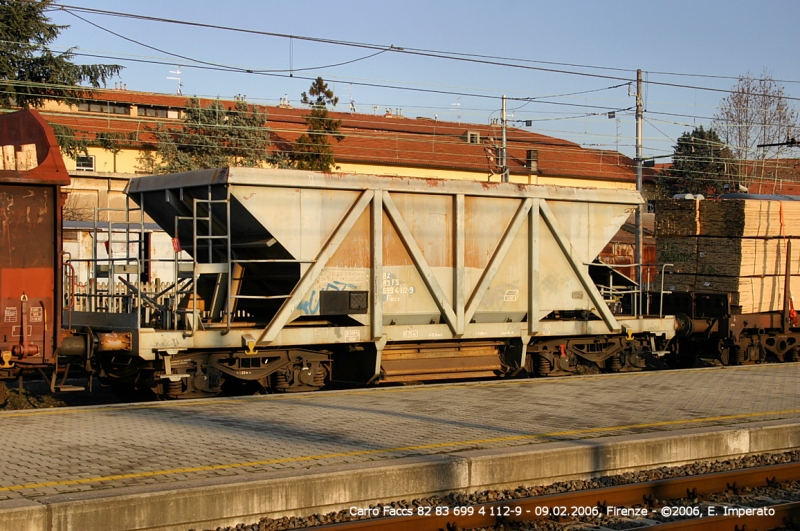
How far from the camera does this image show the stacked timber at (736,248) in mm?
16406

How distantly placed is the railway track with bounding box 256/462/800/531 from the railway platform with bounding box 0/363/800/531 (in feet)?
1.62

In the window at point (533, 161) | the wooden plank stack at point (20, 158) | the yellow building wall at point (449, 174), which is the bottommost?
the wooden plank stack at point (20, 158)

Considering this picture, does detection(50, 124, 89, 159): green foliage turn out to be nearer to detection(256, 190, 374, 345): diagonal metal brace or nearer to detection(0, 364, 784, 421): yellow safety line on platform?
detection(256, 190, 374, 345): diagonal metal brace

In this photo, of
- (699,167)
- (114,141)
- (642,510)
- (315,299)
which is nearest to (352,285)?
(315,299)

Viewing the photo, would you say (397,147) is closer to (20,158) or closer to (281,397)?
(281,397)

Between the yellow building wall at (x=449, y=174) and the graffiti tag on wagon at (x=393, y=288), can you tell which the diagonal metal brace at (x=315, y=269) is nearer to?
the graffiti tag on wagon at (x=393, y=288)

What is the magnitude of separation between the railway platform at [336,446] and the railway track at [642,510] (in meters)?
0.49

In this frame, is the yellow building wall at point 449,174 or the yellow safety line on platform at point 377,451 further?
the yellow building wall at point 449,174

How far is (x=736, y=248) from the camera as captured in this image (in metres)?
16.4

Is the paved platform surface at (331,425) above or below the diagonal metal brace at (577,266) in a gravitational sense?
below

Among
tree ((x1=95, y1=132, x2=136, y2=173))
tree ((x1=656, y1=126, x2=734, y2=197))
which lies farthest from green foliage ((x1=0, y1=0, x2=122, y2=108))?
tree ((x1=656, y1=126, x2=734, y2=197))

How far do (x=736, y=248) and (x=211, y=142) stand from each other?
29662 millimetres

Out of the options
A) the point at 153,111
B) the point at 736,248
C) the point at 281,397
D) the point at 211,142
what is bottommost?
the point at 281,397

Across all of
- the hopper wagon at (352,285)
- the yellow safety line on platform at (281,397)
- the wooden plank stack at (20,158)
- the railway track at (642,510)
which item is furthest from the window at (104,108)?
→ the railway track at (642,510)
